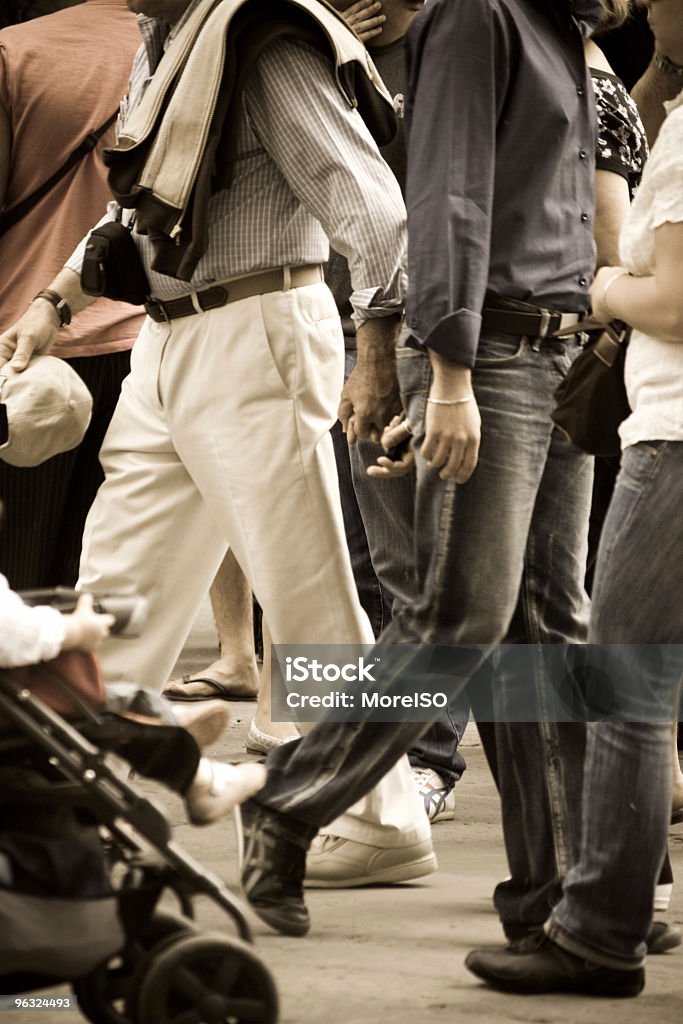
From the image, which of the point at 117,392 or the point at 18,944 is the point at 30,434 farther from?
the point at 18,944

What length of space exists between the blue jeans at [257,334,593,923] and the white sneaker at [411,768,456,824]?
39.8 inches

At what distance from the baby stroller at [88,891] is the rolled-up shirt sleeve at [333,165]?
1.16 meters

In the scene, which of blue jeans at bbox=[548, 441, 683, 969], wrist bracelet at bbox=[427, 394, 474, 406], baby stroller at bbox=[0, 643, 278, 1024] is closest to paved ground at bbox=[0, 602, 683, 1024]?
blue jeans at bbox=[548, 441, 683, 969]

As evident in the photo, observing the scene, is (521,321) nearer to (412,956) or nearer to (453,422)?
(453,422)

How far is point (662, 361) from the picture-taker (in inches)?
A: 106

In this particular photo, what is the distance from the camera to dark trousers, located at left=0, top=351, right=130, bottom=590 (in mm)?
4555

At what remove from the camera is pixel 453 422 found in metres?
2.88

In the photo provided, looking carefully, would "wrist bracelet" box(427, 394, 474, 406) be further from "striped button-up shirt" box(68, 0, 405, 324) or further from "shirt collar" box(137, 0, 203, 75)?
"shirt collar" box(137, 0, 203, 75)

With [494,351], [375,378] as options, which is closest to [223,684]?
[375,378]

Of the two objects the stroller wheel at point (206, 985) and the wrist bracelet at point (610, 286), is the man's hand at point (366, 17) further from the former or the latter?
the stroller wheel at point (206, 985)

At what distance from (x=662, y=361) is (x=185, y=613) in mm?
1216

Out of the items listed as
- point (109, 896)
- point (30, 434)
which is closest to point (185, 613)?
point (30, 434)

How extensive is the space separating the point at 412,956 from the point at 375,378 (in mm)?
1080

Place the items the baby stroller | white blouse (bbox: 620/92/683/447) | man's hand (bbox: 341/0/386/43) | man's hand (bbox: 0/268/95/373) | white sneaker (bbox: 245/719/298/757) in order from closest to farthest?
the baby stroller, white blouse (bbox: 620/92/683/447), man's hand (bbox: 0/268/95/373), man's hand (bbox: 341/0/386/43), white sneaker (bbox: 245/719/298/757)
